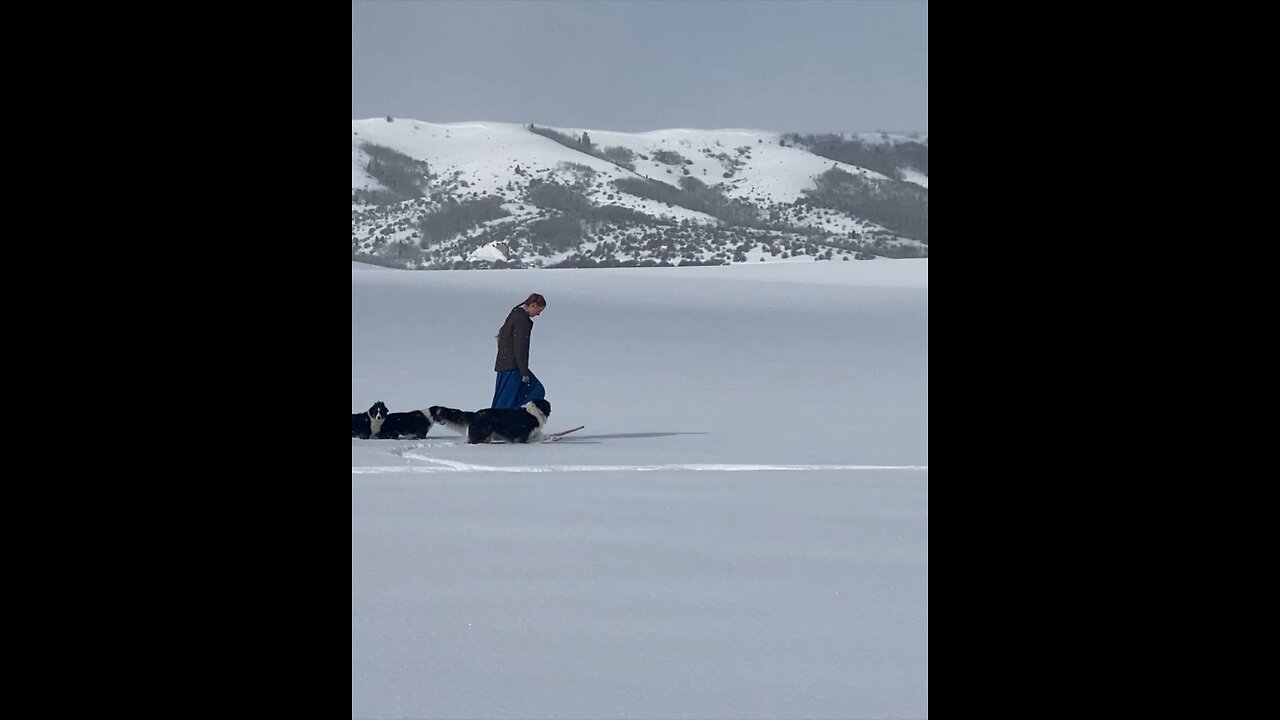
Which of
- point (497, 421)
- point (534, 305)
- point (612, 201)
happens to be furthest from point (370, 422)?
point (612, 201)

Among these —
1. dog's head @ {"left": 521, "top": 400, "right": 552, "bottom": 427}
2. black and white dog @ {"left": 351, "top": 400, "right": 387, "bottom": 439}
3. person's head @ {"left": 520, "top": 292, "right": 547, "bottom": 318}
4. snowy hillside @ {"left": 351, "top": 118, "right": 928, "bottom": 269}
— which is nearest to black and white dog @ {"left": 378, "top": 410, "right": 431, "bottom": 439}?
black and white dog @ {"left": 351, "top": 400, "right": 387, "bottom": 439}

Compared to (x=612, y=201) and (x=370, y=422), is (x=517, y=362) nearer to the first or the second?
(x=370, y=422)

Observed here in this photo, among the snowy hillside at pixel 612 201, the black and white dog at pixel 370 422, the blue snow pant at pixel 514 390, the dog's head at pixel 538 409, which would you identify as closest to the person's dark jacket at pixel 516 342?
the blue snow pant at pixel 514 390

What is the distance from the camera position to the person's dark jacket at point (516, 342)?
11141 millimetres

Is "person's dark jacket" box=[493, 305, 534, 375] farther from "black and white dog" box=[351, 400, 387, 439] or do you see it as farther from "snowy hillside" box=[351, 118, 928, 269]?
"snowy hillside" box=[351, 118, 928, 269]

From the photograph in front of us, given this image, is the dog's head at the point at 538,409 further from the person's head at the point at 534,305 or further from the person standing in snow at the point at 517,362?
the person's head at the point at 534,305

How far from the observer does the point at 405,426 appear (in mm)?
11156

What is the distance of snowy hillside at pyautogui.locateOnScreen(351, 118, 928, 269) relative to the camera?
7550 cm

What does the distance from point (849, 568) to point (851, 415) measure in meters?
7.77

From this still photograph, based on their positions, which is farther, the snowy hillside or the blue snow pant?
the snowy hillside

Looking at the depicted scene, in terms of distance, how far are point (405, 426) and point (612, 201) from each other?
278ft

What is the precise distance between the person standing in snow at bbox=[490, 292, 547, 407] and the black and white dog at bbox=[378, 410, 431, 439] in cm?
68
